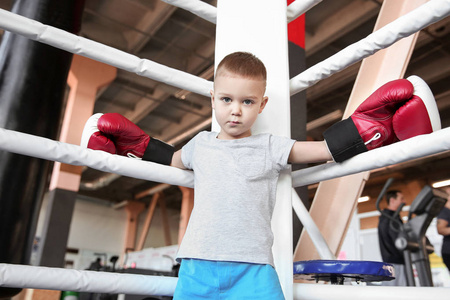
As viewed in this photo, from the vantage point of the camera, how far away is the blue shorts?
2.25 feet

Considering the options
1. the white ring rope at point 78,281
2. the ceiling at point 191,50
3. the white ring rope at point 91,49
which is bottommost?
the white ring rope at point 78,281

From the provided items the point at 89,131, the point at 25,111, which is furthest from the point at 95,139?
the point at 25,111

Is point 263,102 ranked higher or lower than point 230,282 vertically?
higher

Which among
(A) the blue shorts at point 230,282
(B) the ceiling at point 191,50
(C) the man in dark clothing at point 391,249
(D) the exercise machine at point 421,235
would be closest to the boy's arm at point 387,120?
(A) the blue shorts at point 230,282

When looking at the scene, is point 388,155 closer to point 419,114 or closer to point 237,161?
point 419,114

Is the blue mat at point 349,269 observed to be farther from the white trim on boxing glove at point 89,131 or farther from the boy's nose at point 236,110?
the white trim on boxing glove at point 89,131

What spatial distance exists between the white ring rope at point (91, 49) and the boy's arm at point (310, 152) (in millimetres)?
287

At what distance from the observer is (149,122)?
25.9 feet

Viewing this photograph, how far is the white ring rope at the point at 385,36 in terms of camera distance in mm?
637

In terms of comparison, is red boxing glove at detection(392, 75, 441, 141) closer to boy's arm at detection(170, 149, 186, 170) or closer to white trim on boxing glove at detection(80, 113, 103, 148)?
boy's arm at detection(170, 149, 186, 170)

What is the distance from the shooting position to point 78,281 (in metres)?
0.69

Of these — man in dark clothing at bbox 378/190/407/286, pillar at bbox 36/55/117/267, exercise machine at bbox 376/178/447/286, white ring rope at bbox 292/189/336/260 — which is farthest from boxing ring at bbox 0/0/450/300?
pillar at bbox 36/55/117/267

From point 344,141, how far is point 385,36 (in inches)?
8.2

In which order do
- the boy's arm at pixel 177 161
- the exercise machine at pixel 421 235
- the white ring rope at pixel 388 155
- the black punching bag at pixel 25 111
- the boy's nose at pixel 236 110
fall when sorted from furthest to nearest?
the exercise machine at pixel 421 235
the black punching bag at pixel 25 111
the boy's arm at pixel 177 161
the boy's nose at pixel 236 110
the white ring rope at pixel 388 155
